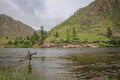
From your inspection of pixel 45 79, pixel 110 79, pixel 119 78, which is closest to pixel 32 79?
pixel 45 79

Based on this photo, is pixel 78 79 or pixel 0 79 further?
pixel 78 79

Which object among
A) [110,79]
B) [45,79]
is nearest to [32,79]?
[45,79]

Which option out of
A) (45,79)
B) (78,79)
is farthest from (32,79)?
(78,79)

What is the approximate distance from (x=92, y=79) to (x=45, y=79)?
6.54 meters

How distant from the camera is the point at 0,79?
22.4m

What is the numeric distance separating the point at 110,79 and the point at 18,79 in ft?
39.4

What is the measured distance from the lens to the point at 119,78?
32.6 m

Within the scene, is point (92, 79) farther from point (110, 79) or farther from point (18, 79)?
point (18, 79)

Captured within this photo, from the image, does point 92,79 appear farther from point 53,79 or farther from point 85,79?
point 53,79

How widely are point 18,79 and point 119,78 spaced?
13851 millimetres

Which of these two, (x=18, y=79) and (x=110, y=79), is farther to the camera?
(x=110, y=79)

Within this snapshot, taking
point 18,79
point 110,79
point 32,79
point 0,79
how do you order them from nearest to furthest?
point 0,79, point 32,79, point 18,79, point 110,79

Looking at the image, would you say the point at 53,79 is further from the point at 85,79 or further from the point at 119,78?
the point at 119,78

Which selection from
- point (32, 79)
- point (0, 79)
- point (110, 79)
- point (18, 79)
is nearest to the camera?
point (0, 79)
